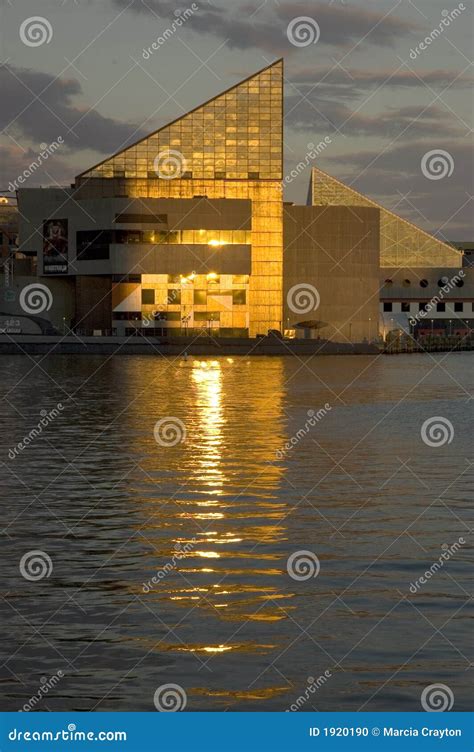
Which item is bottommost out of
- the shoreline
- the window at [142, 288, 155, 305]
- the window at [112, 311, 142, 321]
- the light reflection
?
the shoreline

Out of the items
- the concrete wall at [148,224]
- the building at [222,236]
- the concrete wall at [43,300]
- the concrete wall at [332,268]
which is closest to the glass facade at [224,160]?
the building at [222,236]

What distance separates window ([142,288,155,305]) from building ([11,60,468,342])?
0.36 feet

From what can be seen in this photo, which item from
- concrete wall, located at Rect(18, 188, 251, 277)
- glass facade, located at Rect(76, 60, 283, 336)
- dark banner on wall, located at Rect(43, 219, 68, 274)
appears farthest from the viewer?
glass facade, located at Rect(76, 60, 283, 336)

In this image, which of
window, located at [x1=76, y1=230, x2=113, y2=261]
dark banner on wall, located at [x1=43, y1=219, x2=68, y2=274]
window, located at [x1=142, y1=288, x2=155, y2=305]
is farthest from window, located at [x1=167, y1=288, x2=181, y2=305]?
dark banner on wall, located at [x1=43, y1=219, x2=68, y2=274]

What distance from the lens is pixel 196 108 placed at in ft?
520

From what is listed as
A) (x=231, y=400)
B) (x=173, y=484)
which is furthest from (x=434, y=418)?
(x=173, y=484)

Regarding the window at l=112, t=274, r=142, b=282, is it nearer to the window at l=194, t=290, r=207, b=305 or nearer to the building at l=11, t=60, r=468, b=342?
the building at l=11, t=60, r=468, b=342

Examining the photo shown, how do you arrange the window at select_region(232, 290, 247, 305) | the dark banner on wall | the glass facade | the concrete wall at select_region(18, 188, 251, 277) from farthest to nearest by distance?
1. the glass facade
2. the dark banner on wall
3. the window at select_region(232, 290, 247, 305)
4. the concrete wall at select_region(18, 188, 251, 277)

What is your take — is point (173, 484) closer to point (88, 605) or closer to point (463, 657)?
point (88, 605)

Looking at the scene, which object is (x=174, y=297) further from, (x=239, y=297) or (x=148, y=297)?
(x=239, y=297)

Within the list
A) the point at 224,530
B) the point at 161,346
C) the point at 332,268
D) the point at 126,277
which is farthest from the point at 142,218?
the point at 224,530

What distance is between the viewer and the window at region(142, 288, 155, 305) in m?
150

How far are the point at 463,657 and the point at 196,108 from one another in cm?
14813

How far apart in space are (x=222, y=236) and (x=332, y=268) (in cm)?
1355
